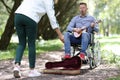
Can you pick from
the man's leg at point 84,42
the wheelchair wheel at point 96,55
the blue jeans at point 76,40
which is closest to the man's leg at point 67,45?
the blue jeans at point 76,40

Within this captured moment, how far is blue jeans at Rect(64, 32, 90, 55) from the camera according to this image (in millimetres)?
9930

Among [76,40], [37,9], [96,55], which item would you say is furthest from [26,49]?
[37,9]

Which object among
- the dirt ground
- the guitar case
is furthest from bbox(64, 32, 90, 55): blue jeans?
the guitar case

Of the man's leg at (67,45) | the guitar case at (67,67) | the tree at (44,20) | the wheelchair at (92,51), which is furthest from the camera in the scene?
the tree at (44,20)

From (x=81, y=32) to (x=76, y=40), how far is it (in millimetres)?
235

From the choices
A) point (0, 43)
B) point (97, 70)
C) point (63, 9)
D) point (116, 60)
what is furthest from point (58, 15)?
point (97, 70)

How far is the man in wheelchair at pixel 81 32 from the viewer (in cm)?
994

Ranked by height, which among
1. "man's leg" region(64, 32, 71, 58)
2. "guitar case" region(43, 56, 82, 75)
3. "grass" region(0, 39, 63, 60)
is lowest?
"grass" region(0, 39, 63, 60)

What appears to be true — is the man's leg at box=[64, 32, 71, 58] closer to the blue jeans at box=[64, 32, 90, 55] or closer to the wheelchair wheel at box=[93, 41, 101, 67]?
the blue jeans at box=[64, 32, 90, 55]

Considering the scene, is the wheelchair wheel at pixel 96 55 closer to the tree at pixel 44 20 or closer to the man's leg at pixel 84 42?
the man's leg at pixel 84 42

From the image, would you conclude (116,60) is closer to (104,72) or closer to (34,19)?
(104,72)

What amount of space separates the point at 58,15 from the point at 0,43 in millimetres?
11815

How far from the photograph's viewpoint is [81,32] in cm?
Answer: 1020

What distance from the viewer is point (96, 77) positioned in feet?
28.0
